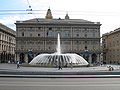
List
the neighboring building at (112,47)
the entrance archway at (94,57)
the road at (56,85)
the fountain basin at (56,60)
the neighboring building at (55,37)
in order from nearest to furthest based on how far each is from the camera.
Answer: the road at (56,85) → the fountain basin at (56,60) → the neighboring building at (112,47) → the neighboring building at (55,37) → the entrance archway at (94,57)

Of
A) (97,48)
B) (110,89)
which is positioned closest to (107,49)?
(97,48)

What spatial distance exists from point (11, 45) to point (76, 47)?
99.6ft

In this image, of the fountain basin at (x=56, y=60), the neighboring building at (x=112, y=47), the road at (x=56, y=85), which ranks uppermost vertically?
the neighboring building at (x=112, y=47)

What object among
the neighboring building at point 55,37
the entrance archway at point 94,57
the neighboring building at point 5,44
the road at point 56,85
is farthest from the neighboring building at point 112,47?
the road at point 56,85

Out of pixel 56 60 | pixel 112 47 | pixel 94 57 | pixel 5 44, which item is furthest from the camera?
pixel 112 47

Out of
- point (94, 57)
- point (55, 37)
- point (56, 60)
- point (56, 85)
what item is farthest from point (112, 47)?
point (56, 85)

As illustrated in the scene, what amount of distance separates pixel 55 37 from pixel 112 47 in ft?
75.0

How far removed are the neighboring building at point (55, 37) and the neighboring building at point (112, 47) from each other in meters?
5.96

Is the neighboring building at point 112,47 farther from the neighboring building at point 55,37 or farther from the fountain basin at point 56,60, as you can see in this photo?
the fountain basin at point 56,60

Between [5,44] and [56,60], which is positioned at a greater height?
[5,44]

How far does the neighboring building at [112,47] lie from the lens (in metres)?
82.5

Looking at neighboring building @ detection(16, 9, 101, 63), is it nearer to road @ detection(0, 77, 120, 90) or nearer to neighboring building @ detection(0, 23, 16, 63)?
neighboring building @ detection(0, 23, 16, 63)

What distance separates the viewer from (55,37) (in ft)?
283

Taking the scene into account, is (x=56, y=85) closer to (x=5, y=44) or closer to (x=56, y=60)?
(x=56, y=60)
